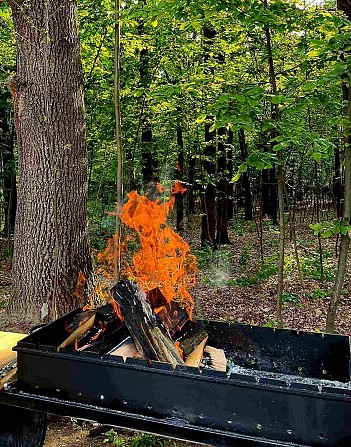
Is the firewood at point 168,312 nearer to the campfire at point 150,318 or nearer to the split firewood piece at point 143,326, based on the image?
the campfire at point 150,318

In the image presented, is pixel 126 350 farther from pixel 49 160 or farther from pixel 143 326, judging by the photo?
pixel 49 160

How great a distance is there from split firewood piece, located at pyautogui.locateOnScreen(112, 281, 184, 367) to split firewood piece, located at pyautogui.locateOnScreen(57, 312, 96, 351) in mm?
327

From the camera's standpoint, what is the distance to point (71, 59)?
438cm

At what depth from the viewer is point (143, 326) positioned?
7.52 ft

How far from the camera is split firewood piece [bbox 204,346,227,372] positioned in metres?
2.44

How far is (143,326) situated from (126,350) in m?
0.20

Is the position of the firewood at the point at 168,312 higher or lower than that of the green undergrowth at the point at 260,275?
higher

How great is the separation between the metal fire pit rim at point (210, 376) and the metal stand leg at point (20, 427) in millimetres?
552

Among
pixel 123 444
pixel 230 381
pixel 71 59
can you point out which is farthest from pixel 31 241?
pixel 230 381

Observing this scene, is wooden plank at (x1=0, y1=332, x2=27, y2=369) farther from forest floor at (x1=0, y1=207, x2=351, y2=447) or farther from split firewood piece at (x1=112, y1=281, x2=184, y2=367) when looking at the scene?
split firewood piece at (x1=112, y1=281, x2=184, y2=367)

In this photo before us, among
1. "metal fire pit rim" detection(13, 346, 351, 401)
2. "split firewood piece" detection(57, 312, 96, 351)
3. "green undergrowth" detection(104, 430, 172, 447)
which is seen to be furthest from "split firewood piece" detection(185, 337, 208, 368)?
"green undergrowth" detection(104, 430, 172, 447)

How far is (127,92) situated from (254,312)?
4.34 metres

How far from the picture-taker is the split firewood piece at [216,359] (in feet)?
8.01

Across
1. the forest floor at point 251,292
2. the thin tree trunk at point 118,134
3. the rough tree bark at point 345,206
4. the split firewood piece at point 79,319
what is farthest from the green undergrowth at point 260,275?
the split firewood piece at point 79,319
